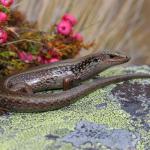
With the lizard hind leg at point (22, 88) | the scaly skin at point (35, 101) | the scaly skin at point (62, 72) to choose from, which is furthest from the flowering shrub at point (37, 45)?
the scaly skin at point (35, 101)

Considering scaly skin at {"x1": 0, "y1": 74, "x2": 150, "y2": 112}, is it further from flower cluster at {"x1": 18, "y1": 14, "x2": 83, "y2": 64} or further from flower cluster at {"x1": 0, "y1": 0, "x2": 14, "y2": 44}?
flower cluster at {"x1": 18, "y1": 14, "x2": 83, "y2": 64}

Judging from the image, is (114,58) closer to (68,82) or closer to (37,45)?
(68,82)

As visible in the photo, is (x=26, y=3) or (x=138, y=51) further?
(x=138, y=51)

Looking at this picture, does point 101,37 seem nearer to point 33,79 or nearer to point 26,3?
point 26,3

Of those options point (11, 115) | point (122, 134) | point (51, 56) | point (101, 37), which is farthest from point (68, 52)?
point (122, 134)

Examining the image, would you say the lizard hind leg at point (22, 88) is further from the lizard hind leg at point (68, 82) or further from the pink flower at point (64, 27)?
the pink flower at point (64, 27)

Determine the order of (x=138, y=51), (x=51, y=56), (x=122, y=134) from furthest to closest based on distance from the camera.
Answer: (x=138, y=51), (x=51, y=56), (x=122, y=134)
